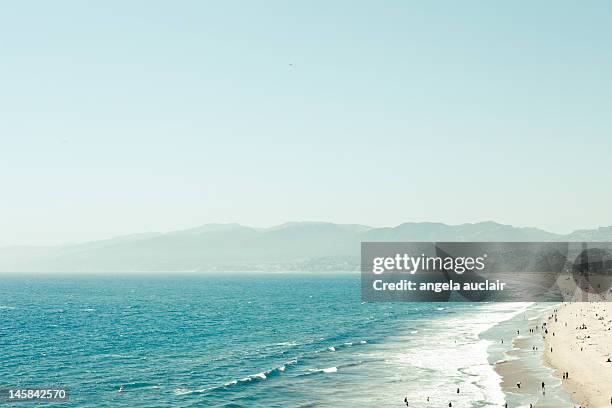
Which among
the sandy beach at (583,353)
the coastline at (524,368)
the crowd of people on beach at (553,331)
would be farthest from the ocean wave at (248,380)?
the sandy beach at (583,353)

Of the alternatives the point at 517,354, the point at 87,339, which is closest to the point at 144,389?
the point at 87,339

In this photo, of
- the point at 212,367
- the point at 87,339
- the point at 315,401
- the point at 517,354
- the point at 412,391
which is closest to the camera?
the point at 315,401

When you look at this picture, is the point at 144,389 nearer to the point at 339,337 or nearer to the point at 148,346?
the point at 148,346

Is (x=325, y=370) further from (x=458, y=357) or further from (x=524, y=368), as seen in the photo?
(x=524, y=368)

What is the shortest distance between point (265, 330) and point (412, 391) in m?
64.6

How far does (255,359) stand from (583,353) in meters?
52.0

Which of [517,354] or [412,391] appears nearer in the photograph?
[412,391]

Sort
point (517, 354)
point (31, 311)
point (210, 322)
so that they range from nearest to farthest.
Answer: point (517, 354) < point (210, 322) < point (31, 311)

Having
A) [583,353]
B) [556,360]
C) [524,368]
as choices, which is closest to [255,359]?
[524,368]

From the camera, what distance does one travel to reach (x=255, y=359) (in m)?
96.9

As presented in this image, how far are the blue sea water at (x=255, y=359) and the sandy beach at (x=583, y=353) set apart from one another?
994 cm

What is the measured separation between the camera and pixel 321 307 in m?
197

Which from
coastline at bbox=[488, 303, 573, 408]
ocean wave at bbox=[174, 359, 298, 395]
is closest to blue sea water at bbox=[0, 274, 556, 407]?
ocean wave at bbox=[174, 359, 298, 395]

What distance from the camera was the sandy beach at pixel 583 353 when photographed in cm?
7125
